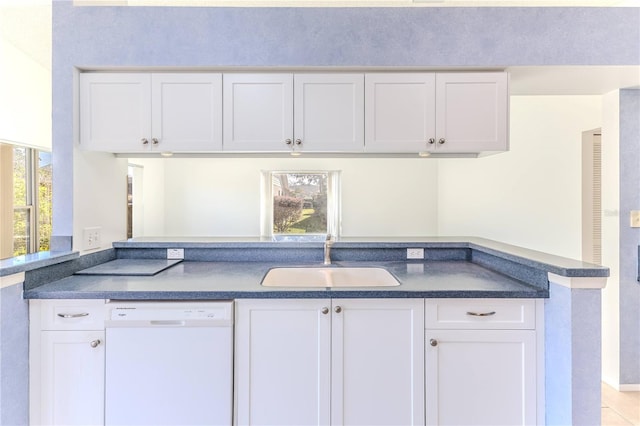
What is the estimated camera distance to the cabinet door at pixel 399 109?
74.5 inches

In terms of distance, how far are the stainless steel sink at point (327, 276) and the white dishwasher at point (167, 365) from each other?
59 centimetres

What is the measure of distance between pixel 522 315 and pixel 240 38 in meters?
2.03

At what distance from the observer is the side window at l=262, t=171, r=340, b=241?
16.7 feet

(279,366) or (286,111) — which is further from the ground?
(286,111)

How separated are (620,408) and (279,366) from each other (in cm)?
232

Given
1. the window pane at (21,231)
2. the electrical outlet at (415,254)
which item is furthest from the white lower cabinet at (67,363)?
the window pane at (21,231)

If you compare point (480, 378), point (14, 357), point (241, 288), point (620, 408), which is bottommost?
point (620, 408)

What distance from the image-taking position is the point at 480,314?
152 cm

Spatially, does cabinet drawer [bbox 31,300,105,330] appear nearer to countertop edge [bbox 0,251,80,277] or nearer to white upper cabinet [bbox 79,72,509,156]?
countertop edge [bbox 0,251,80,277]

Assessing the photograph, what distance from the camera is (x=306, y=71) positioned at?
75.5 inches

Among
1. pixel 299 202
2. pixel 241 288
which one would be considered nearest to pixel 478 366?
pixel 241 288

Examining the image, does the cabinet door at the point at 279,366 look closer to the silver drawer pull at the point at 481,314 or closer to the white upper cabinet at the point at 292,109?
the silver drawer pull at the point at 481,314

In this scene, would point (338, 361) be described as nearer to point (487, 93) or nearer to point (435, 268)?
point (435, 268)

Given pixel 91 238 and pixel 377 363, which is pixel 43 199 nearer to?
pixel 91 238
